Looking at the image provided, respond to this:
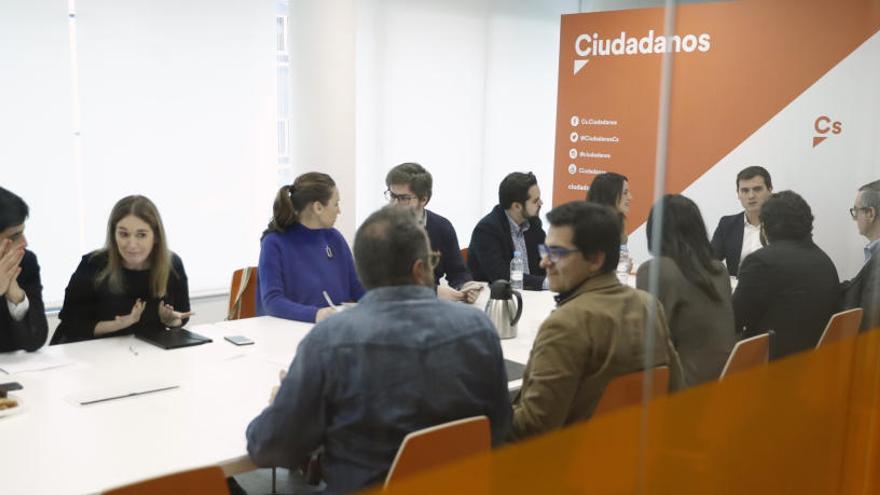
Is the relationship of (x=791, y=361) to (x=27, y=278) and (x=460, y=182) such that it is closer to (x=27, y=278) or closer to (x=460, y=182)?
(x=27, y=278)

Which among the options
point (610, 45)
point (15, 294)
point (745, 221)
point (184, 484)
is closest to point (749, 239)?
point (745, 221)

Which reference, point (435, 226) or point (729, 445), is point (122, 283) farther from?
point (729, 445)

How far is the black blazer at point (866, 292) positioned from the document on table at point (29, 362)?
2397mm

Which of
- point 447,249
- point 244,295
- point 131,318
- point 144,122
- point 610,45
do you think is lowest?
point 244,295

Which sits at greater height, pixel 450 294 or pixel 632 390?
pixel 632 390

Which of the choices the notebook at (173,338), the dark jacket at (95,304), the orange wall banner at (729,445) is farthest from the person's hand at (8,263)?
the orange wall banner at (729,445)

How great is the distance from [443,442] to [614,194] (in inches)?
68.1

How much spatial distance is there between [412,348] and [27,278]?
1783 mm

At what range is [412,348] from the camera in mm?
1932

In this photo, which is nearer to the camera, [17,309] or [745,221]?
[745,221]

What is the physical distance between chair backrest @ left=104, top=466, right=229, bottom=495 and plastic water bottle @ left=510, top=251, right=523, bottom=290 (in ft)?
8.53

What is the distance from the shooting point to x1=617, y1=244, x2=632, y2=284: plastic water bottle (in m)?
2.04

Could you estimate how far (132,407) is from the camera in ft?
7.81

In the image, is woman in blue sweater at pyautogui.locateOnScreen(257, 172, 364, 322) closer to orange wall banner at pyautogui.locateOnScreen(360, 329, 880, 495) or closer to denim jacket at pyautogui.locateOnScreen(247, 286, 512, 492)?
denim jacket at pyautogui.locateOnScreen(247, 286, 512, 492)
